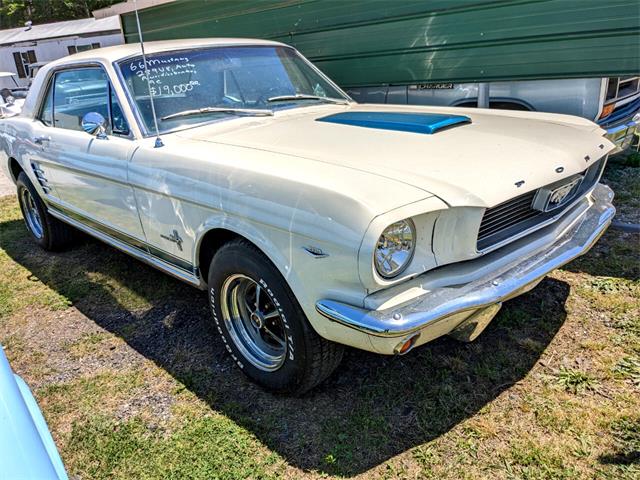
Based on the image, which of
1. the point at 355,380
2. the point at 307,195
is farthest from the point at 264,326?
the point at 307,195

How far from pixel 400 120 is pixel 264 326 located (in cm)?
137

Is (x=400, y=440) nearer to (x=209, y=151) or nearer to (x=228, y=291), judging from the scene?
(x=228, y=291)

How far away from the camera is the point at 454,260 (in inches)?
85.7

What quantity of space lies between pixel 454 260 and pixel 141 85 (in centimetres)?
217

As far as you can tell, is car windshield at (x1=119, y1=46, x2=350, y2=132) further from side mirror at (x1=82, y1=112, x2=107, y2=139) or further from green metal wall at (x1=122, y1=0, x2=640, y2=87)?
green metal wall at (x1=122, y1=0, x2=640, y2=87)

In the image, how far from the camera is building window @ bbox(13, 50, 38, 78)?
2750 centimetres

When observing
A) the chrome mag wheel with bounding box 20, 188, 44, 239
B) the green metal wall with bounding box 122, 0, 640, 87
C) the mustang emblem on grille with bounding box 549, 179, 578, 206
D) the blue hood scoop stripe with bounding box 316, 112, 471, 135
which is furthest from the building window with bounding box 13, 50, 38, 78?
the mustang emblem on grille with bounding box 549, 179, 578, 206

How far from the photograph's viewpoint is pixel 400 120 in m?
2.96

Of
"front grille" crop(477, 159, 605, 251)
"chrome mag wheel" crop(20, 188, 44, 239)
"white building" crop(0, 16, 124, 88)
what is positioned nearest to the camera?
"front grille" crop(477, 159, 605, 251)

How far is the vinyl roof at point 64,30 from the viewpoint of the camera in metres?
23.3

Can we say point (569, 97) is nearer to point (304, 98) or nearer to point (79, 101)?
point (304, 98)

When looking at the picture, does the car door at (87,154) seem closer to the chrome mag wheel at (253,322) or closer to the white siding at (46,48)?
the chrome mag wheel at (253,322)

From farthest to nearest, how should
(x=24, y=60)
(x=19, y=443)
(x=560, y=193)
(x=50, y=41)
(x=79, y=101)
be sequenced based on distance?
(x=24, y=60) < (x=50, y=41) < (x=79, y=101) < (x=560, y=193) < (x=19, y=443)

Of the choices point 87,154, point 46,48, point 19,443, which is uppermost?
point 46,48
